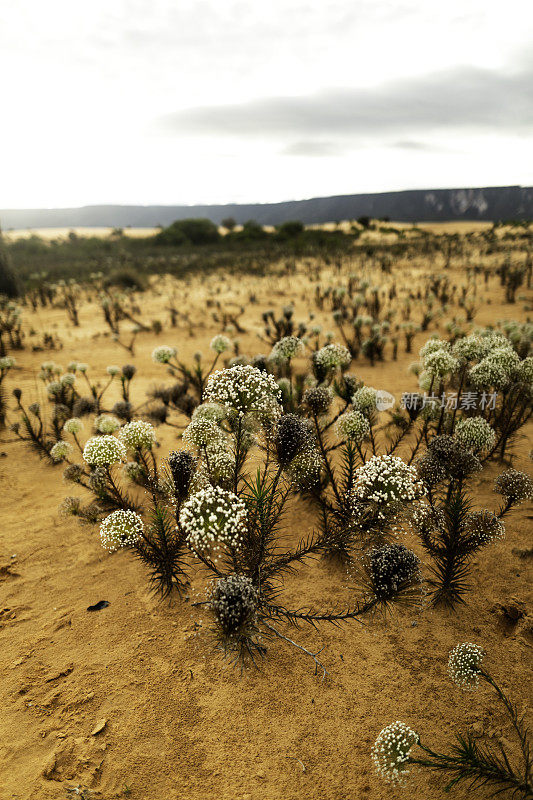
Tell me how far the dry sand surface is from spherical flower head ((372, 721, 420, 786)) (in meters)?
0.09

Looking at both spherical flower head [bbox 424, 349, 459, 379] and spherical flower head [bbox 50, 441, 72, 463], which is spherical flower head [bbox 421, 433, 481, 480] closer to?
spherical flower head [bbox 424, 349, 459, 379]

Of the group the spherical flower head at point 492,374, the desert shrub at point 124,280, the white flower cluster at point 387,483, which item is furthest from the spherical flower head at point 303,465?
the desert shrub at point 124,280

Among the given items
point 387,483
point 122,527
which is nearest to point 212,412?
point 122,527

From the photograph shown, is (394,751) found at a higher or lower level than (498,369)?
lower

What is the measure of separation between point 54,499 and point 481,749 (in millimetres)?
5427

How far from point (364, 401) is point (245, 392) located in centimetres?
218

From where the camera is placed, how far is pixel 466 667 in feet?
9.02

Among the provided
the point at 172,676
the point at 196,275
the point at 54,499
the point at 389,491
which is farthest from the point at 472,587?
the point at 196,275

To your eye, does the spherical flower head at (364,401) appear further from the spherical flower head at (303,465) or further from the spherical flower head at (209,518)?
the spherical flower head at (209,518)

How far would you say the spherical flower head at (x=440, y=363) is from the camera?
15.0ft

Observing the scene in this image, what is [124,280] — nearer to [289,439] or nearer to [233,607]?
[289,439]

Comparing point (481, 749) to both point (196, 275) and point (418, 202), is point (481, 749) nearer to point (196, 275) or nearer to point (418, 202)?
point (196, 275)

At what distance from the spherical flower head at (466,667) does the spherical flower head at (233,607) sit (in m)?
1.76

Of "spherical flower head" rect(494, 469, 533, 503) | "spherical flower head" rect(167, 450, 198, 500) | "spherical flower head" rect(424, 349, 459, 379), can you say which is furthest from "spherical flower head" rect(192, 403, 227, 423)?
"spherical flower head" rect(494, 469, 533, 503)
